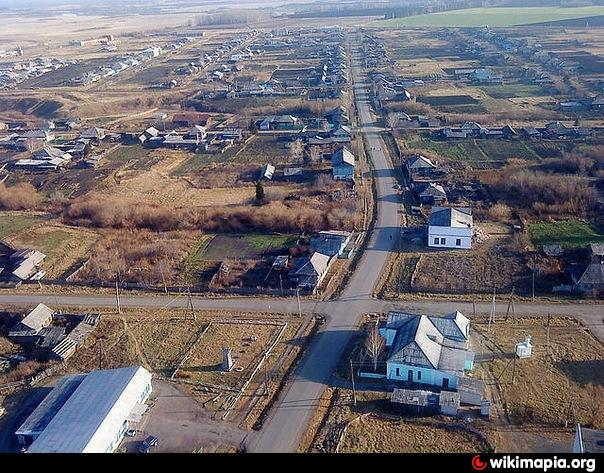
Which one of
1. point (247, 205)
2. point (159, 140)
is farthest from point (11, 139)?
point (247, 205)

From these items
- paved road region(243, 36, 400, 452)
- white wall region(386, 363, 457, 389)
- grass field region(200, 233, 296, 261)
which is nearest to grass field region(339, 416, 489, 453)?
paved road region(243, 36, 400, 452)

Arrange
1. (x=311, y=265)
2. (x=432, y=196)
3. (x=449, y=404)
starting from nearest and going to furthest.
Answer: (x=449, y=404)
(x=311, y=265)
(x=432, y=196)

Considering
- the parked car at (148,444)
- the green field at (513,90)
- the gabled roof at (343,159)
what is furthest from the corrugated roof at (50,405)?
the green field at (513,90)

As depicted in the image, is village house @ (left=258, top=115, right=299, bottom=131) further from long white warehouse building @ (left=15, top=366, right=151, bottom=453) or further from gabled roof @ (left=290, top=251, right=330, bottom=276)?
long white warehouse building @ (left=15, top=366, right=151, bottom=453)

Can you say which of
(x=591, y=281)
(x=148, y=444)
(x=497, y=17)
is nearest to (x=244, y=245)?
(x=148, y=444)

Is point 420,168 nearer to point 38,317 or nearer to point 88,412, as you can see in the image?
point 38,317

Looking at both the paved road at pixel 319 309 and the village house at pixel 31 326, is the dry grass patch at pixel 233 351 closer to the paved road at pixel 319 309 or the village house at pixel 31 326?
the paved road at pixel 319 309
